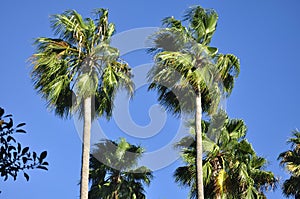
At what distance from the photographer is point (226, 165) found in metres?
20.7

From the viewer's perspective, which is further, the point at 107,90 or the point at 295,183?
the point at 295,183

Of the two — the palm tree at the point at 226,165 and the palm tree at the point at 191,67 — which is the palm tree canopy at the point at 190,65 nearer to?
the palm tree at the point at 191,67

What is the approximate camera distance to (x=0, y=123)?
Answer: 6395 mm

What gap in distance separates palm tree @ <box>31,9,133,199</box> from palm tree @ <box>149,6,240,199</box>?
4.11 feet

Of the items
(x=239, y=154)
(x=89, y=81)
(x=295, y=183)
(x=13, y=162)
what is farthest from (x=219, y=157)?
(x=13, y=162)

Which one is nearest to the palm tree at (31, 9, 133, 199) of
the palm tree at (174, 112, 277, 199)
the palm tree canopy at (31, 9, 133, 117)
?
the palm tree canopy at (31, 9, 133, 117)

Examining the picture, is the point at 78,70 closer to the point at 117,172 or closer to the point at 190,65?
the point at 190,65

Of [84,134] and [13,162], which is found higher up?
[84,134]

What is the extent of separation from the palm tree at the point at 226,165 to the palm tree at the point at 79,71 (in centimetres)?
383

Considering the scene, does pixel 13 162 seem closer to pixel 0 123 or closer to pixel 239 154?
pixel 0 123

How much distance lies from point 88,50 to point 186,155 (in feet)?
17.3

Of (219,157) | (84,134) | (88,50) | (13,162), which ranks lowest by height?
(13,162)

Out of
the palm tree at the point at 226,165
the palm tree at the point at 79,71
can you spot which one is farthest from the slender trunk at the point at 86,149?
the palm tree at the point at 226,165

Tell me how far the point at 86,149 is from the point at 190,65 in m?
4.18
